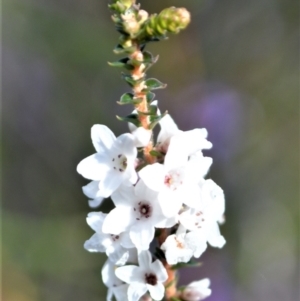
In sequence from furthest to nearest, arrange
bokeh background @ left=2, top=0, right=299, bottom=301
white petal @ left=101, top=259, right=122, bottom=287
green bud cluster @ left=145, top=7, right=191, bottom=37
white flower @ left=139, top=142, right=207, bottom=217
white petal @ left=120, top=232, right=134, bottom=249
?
bokeh background @ left=2, top=0, right=299, bottom=301 → white petal @ left=101, top=259, right=122, bottom=287 → white petal @ left=120, top=232, right=134, bottom=249 → white flower @ left=139, top=142, right=207, bottom=217 → green bud cluster @ left=145, top=7, right=191, bottom=37

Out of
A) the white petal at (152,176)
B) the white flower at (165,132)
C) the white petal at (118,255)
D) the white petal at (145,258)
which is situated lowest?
the white petal at (145,258)

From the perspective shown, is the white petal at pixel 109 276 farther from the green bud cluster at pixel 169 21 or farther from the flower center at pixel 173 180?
the green bud cluster at pixel 169 21

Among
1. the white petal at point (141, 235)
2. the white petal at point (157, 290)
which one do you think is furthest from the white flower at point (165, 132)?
the white petal at point (157, 290)

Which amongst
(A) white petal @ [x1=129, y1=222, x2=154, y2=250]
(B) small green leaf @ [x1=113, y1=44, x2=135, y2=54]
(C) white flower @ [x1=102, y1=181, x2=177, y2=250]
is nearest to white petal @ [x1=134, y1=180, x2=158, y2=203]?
(C) white flower @ [x1=102, y1=181, x2=177, y2=250]

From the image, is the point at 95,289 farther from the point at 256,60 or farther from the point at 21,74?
the point at 256,60

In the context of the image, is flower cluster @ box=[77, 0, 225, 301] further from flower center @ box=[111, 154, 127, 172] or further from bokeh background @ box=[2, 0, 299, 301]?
bokeh background @ box=[2, 0, 299, 301]

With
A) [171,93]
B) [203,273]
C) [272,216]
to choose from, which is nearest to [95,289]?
[203,273]

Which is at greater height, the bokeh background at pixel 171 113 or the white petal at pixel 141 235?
the bokeh background at pixel 171 113
